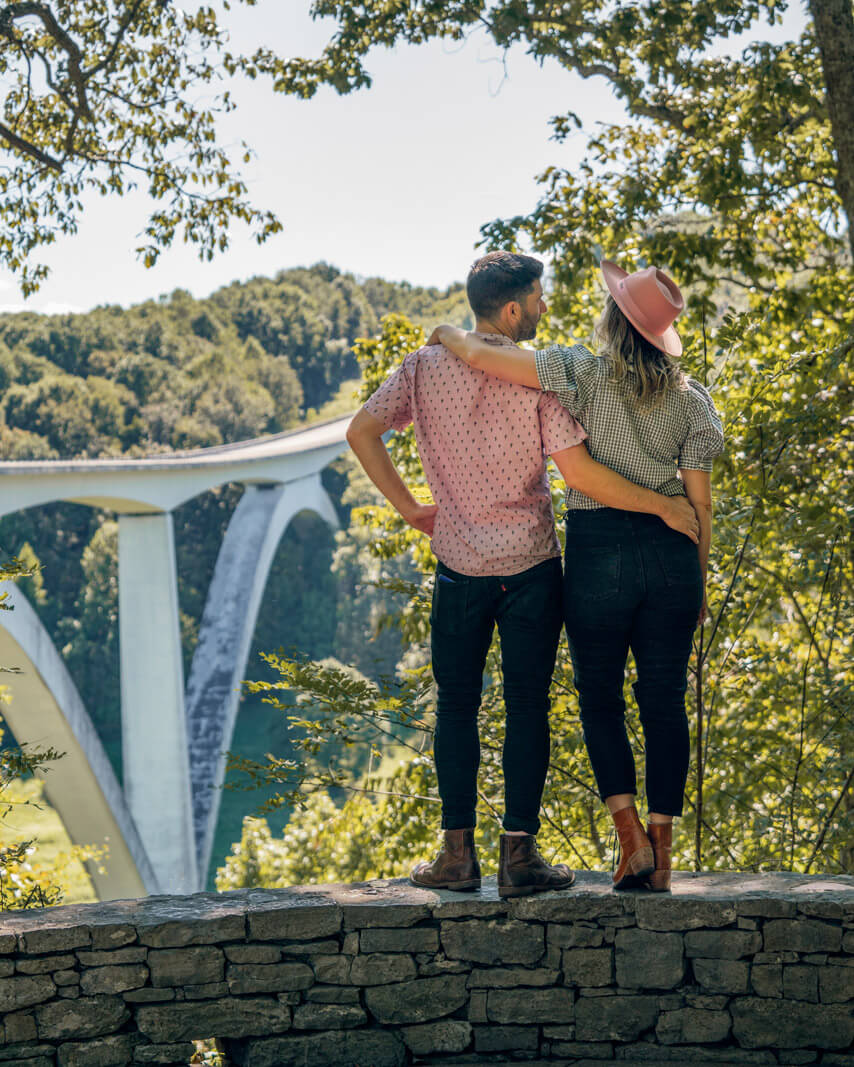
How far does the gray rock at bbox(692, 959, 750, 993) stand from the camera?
2305 mm

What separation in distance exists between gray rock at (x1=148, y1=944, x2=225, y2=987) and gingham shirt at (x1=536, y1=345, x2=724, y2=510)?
4.07 ft

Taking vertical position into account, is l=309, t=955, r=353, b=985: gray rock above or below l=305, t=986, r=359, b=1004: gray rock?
above

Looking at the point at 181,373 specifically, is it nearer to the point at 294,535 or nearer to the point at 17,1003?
the point at 294,535

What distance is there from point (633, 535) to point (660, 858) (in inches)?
28.1

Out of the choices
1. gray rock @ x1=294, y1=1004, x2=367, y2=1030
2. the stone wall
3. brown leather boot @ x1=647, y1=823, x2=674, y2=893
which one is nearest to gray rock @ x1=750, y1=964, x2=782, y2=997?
the stone wall

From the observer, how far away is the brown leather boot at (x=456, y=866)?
2414 millimetres

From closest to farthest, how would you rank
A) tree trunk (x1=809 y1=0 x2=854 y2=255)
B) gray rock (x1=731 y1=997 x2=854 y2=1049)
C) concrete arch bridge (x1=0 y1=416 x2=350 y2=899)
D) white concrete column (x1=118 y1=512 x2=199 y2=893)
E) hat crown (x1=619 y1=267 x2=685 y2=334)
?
hat crown (x1=619 y1=267 x2=685 y2=334), gray rock (x1=731 y1=997 x2=854 y2=1049), tree trunk (x1=809 y1=0 x2=854 y2=255), concrete arch bridge (x1=0 y1=416 x2=350 y2=899), white concrete column (x1=118 y1=512 x2=199 y2=893)

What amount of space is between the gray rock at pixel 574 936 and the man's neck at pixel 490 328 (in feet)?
4.13

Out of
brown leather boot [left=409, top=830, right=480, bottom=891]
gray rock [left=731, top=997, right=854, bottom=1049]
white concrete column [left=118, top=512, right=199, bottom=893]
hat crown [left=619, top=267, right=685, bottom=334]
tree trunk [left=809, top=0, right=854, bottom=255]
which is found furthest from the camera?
white concrete column [left=118, top=512, right=199, bottom=893]

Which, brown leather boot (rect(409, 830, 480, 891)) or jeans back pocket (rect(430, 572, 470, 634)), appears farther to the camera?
brown leather boot (rect(409, 830, 480, 891))

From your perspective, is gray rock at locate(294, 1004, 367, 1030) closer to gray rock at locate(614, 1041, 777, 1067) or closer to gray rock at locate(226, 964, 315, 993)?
gray rock at locate(226, 964, 315, 993)

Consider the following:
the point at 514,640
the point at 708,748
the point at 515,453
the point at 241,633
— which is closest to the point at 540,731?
the point at 514,640

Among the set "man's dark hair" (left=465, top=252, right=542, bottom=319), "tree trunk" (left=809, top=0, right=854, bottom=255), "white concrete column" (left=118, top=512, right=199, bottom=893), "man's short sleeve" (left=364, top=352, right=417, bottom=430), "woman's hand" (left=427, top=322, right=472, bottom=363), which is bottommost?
"white concrete column" (left=118, top=512, right=199, bottom=893)

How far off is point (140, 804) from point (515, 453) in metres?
18.9
